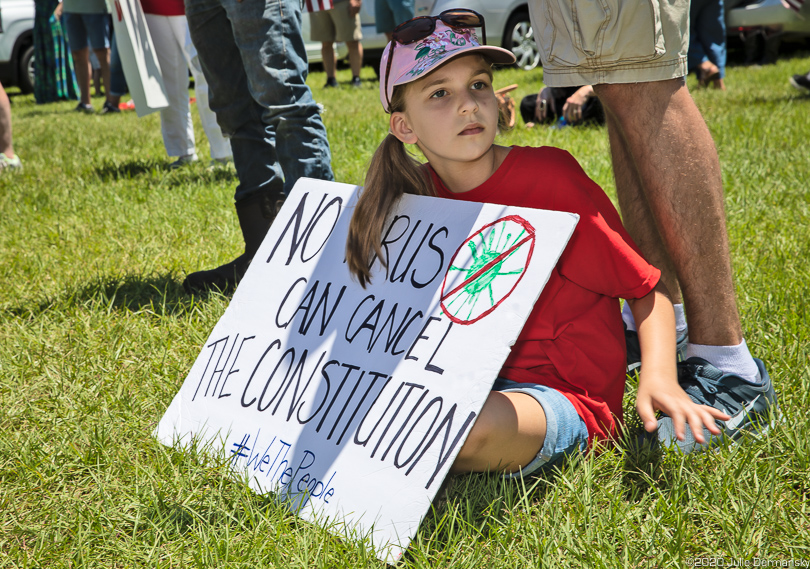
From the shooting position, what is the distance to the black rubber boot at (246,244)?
267 cm

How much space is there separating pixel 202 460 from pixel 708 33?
6741 millimetres

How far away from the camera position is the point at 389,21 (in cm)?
853

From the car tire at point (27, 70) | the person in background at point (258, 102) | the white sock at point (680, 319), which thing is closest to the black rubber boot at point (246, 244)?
the person in background at point (258, 102)

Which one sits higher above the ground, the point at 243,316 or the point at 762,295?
the point at 243,316

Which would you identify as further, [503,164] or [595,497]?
[503,164]

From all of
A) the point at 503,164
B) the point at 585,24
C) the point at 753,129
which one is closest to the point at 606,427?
the point at 503,164

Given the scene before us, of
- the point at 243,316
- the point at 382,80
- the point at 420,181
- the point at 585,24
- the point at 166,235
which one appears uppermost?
the point at 585,24

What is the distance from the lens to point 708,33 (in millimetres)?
6770

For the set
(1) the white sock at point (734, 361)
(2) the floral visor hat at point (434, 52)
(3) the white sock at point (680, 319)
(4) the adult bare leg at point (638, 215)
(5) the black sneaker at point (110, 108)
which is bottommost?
(5) the black sneaker at point (110, 108)

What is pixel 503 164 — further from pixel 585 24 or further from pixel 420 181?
pixel 585 24

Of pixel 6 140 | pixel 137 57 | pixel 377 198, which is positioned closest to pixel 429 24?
pixel 377 198

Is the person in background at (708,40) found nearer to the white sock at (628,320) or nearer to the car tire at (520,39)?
the car tire at (520,39)

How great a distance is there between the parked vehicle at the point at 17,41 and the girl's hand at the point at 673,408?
12.0 meters

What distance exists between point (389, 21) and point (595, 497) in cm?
797
